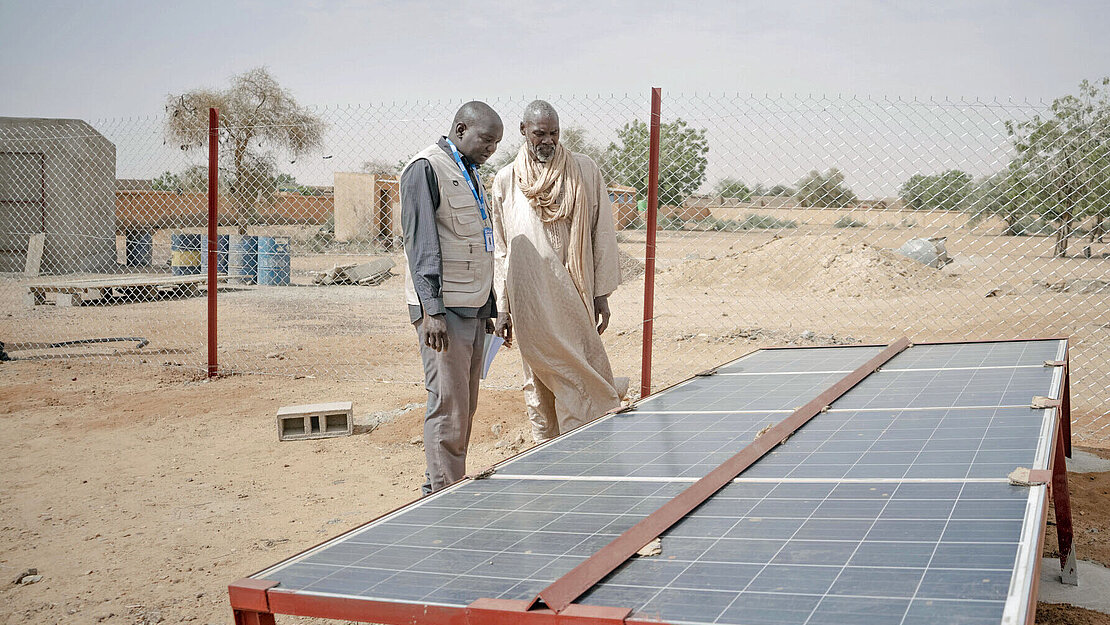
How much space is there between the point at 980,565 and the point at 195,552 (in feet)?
13.2

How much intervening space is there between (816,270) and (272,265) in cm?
1174

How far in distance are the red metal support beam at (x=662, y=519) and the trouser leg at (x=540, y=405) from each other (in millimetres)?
2404

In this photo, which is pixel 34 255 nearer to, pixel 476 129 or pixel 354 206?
pixel 354 206

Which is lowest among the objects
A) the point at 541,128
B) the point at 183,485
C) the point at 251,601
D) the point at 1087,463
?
the point at 183,485

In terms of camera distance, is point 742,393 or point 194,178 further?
point 194,178

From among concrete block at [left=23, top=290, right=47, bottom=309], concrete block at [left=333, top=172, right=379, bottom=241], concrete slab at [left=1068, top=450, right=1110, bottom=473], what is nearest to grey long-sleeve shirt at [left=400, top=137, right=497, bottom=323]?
concrete slab at [left=1068, top=450, right=1110, bottom=473]

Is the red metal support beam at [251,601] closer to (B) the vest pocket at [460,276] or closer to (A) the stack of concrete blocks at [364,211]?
(B) the vest pocket at [460,276]

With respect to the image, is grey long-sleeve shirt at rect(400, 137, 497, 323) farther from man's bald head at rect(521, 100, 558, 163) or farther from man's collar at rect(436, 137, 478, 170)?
man's bald head at rect(521, 100, 558, 163)

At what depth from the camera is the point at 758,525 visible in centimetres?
213

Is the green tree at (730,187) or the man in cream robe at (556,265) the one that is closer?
the man in cream robe at (556,265)

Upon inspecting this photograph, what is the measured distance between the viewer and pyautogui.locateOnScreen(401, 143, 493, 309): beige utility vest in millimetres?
4305

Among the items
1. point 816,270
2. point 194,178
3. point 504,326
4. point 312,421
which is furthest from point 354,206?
point 504,326

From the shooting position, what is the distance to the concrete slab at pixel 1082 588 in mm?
3750

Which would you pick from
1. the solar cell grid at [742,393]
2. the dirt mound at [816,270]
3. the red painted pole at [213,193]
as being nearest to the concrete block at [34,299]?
the red painted pole at [213,193]
